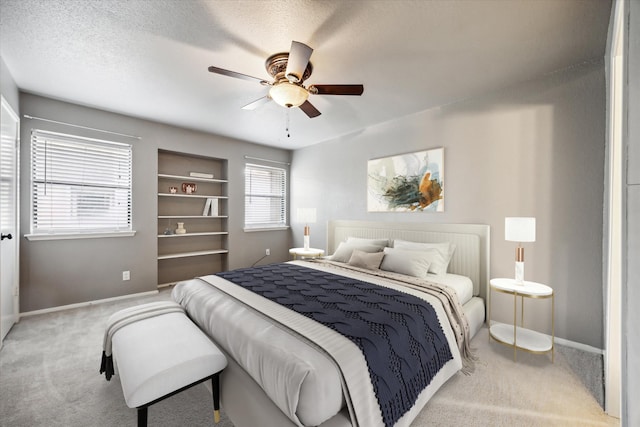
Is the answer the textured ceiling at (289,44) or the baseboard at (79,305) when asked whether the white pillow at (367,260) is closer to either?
the textured ceiling at (289,44)

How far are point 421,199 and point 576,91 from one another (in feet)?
5.80

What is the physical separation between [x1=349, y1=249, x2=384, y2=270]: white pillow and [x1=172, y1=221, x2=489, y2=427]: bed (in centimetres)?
22

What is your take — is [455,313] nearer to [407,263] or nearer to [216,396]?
[407,263]

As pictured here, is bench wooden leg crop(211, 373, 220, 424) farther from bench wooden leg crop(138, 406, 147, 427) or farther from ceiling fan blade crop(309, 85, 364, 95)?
ceiling fan blade crop(309, 85, 364, 95)

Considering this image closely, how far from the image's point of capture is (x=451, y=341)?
2014 mm

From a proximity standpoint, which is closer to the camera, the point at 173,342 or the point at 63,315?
the point at 173,342

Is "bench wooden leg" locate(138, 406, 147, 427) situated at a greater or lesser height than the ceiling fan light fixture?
lesser

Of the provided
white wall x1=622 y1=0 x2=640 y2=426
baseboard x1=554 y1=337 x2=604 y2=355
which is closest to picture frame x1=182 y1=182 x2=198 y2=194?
white wall x1=622 y1=0 x2=640 y2=426

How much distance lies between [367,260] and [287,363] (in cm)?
197

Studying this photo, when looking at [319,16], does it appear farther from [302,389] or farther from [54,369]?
[54,369]

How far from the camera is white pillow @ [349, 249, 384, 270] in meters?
3.06

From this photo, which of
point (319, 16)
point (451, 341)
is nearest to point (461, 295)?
point (451, 341)

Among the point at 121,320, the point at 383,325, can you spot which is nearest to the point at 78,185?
the point at 121,320

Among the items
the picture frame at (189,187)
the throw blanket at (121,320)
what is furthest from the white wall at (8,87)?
the throw blanket at (121,320)
